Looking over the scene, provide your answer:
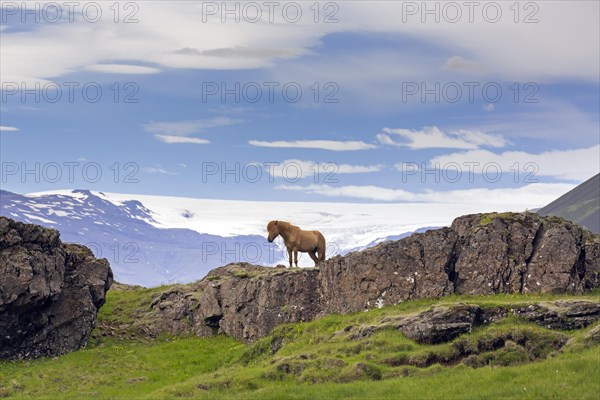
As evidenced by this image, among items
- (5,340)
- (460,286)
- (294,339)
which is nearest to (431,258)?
(460,286)

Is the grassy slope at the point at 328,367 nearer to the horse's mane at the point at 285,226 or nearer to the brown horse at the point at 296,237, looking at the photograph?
the brown horse at the point at 296,237

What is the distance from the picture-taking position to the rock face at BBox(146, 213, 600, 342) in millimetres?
52312

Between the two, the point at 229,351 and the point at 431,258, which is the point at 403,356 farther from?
the point at 229,351

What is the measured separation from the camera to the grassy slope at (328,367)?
119ft

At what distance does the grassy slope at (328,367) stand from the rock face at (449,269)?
1.83 m

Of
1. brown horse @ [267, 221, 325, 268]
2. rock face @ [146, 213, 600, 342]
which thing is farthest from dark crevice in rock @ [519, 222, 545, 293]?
brown horse @ [267, 221, 325, 268]

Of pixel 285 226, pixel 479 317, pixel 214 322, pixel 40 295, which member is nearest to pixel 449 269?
pixel 479 317

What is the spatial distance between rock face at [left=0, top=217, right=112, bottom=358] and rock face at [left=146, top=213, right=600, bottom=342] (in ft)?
43.3

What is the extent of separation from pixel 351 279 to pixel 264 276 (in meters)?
8.37

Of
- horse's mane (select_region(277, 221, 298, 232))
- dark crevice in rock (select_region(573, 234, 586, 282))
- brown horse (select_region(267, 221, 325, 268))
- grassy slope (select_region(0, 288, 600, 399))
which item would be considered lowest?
grassy slope (select_region(0, 288, 600, 399))

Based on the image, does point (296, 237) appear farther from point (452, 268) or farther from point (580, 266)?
point (580, 266)

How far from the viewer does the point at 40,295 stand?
58.6m

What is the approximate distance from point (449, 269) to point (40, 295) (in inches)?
1110

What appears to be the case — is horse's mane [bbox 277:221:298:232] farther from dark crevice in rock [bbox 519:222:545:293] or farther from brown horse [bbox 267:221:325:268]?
dark crevice in rock [bbox 519:222:545:293]
